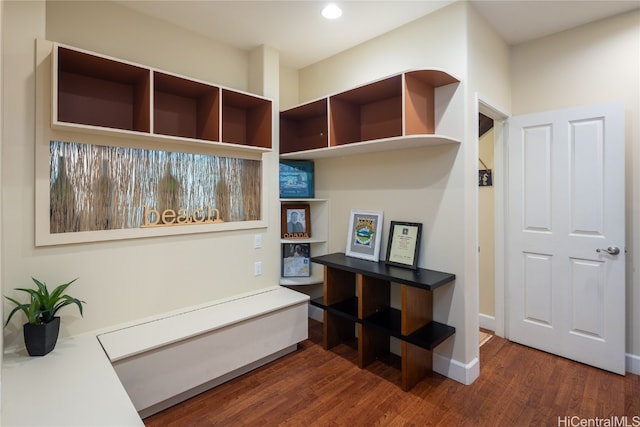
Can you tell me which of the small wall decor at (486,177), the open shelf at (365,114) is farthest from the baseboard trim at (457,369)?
the open shelf at (365,114)

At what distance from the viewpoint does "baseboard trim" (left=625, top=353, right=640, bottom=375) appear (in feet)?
7.90

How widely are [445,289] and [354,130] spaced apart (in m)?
1.51

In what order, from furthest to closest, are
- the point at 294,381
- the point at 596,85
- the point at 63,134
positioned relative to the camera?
the point at 596,85, the point at 294,381, the point at 63,134

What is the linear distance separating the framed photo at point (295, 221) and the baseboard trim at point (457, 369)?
1638mm

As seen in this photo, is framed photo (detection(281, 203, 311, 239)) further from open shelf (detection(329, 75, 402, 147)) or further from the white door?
the white door

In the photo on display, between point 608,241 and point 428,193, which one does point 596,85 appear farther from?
point 428,193

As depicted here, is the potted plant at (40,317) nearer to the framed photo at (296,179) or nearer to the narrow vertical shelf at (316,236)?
the narrow vertical shelf at (316,236)

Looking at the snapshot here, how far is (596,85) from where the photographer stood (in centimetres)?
252

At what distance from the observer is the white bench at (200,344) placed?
1887 millimetres

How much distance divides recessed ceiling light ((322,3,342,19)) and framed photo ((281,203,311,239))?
1715 mm

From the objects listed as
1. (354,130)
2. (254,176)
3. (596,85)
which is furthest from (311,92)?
(596,85)

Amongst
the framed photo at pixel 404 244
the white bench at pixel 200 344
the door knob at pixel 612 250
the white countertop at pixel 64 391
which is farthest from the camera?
the framed photo at pixel 404 244

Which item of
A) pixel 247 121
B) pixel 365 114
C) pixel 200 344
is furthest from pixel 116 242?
pixel 365 114

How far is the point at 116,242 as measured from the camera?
2.15 m
